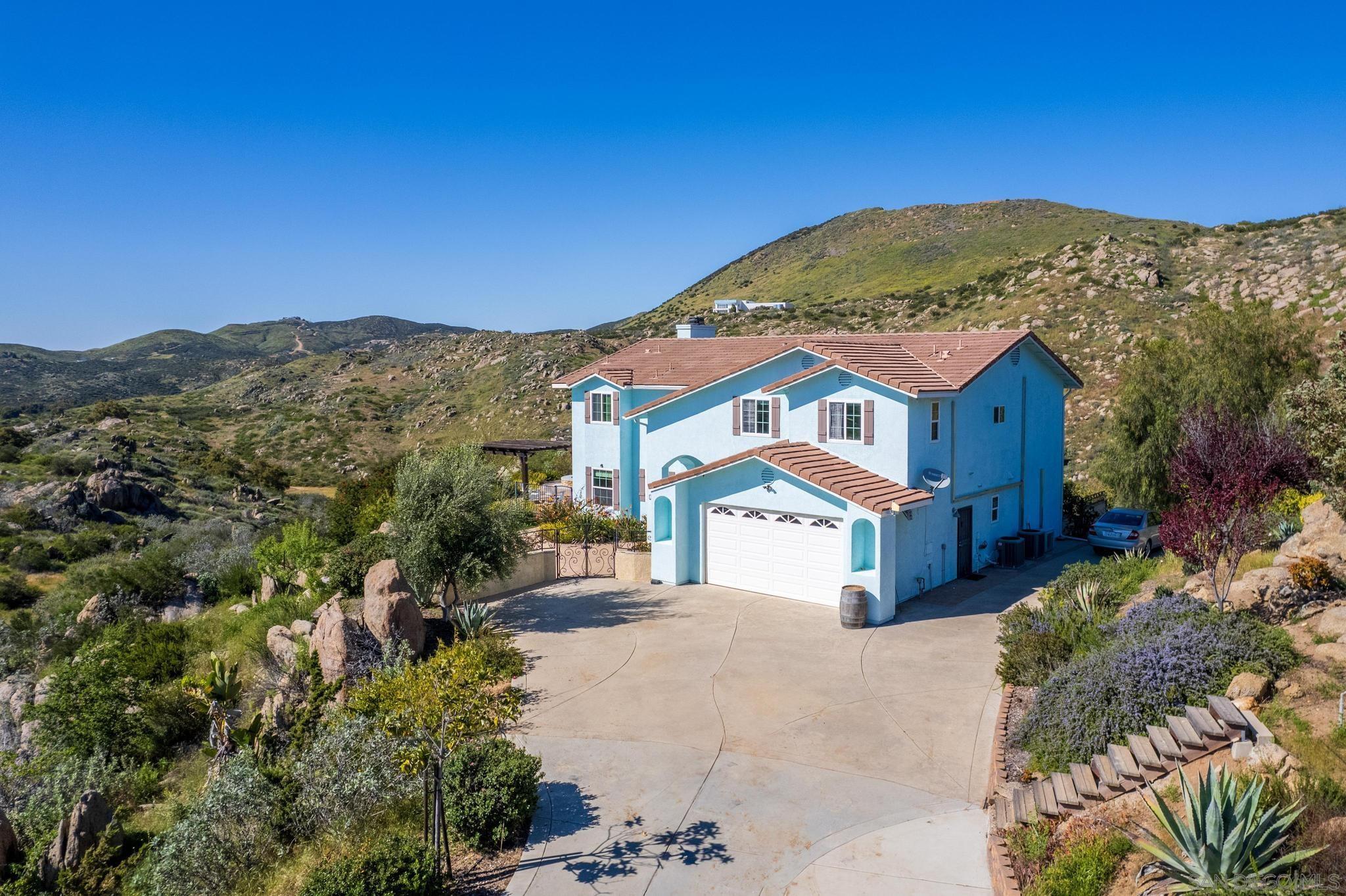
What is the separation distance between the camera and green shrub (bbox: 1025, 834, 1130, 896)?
743cm

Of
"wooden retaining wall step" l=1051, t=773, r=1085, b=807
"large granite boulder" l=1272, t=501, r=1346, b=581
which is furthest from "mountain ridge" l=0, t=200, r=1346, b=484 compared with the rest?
"wooden retaining wall step" l=1051, t=773, r=1085, b=807

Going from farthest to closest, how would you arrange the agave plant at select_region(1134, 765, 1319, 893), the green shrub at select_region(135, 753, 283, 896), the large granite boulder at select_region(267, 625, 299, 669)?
the large granite boulder at select_region(267, 625, 299, 669)
the green shrub at select_region(135, 753, 283, 896)
the agave plant at select_region(1134, 765, 1319, 893)

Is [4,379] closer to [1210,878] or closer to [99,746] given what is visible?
[99,746]

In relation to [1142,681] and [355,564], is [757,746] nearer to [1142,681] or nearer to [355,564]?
[1142,681]

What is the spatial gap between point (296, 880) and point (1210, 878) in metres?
9.03

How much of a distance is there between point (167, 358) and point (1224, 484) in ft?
473

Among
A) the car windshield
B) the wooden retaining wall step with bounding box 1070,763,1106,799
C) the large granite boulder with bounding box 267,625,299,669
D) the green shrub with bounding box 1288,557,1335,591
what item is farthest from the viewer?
the car windshield

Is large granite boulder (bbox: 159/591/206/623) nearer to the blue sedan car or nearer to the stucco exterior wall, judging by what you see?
the stucco exterior wall

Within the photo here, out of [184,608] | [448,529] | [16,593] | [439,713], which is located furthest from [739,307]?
[439,713]

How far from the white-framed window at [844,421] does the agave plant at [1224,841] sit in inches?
561

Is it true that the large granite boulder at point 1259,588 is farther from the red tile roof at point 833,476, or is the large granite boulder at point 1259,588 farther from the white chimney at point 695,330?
the white chimney at point 695,330

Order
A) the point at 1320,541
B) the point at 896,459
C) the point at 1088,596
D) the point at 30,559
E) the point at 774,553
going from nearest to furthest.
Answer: the point at 1320,541 → the point at 1088,596 → the point at 896,459 → the point at 774,553 → the point at 30,559

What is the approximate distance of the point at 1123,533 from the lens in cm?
2356

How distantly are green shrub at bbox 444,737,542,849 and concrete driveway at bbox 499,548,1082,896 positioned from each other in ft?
1.30
